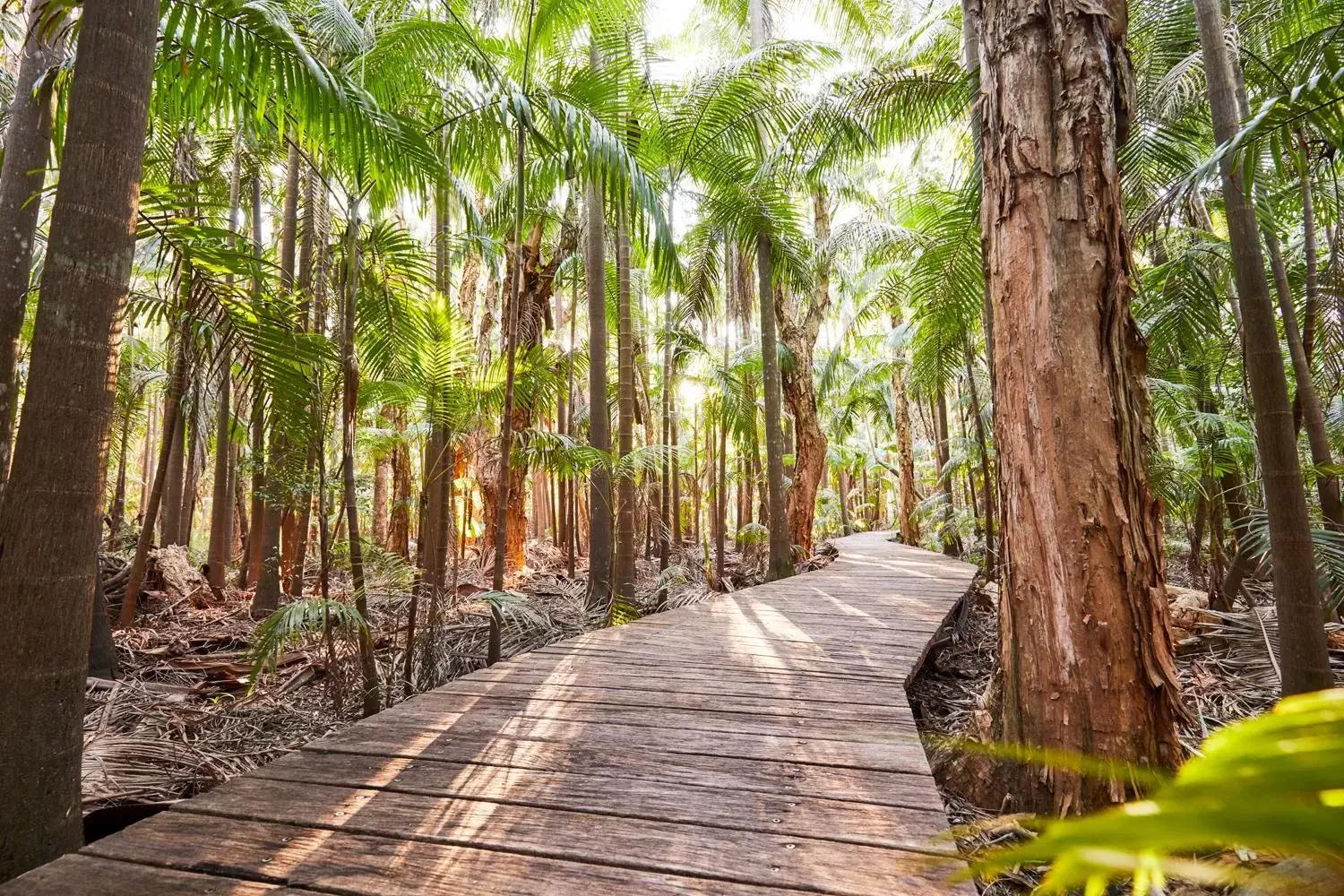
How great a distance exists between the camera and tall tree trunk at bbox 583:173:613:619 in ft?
20.2

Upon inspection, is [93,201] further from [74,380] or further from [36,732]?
[36,732]

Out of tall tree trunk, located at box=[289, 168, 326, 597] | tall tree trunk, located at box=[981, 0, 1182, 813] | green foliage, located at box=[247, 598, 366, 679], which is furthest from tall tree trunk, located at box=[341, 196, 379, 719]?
tall tree trunk, located at box=[981, 0, 1182, 813]

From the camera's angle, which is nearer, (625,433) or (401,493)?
(625,433)

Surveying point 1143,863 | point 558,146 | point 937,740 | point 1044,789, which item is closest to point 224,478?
point 558,146

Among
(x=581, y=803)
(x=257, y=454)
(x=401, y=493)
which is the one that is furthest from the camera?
(x=401, y=493)

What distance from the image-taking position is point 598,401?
6.24 metres

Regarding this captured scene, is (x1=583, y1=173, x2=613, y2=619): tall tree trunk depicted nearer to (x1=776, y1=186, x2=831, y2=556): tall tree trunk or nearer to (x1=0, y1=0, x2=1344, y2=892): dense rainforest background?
(x1=0, y1=0, x2=1344, y2=892): dense rainforest background

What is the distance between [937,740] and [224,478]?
809cm

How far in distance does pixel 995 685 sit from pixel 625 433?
415cm

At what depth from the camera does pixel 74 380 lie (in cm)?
186

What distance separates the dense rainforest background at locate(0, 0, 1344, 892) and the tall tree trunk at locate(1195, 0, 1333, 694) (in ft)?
0.05

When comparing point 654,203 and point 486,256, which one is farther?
point 486,256

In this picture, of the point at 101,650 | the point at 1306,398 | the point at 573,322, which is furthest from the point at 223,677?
the point at 1306,398

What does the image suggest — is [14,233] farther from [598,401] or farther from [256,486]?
[598,401]
